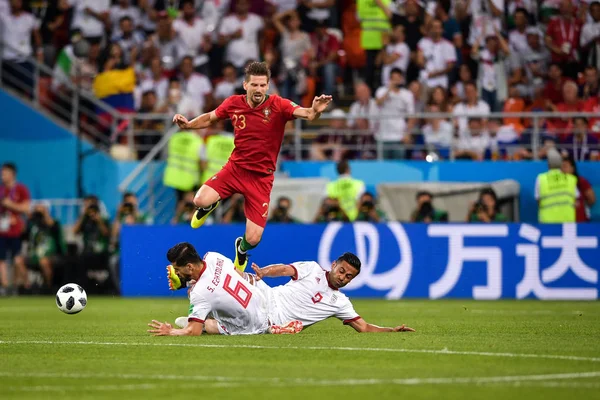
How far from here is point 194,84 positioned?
23.5 meters

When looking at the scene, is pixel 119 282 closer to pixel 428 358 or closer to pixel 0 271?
pixel 0 271

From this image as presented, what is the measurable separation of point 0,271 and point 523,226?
394 inches

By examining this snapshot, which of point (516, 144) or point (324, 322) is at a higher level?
point (516, 144)

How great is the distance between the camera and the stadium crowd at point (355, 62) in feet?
73.7

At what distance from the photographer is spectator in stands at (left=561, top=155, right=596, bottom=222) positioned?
2036 centimetres

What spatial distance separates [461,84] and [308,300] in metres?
11.9

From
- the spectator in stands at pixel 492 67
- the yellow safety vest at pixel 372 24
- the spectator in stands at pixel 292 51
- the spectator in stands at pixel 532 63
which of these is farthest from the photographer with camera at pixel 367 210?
the spectator in stands at pixel 532 63

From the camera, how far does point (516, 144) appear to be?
22.5 metres

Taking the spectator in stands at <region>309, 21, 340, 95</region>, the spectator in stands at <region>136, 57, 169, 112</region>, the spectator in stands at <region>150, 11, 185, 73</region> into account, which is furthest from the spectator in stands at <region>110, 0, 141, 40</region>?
the spectator in stands at <region>309, 21, 340, 95</region>

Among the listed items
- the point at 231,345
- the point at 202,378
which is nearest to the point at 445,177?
the point at 231,345

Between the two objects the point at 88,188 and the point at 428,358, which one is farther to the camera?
the point at 88,188

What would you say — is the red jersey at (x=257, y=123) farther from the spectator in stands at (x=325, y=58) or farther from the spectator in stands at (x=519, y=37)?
the spectator in stands at (x=519, y=37)

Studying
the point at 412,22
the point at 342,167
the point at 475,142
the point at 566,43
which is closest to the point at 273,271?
the point at 342,167

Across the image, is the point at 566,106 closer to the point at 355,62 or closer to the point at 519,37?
the point at 519,37
